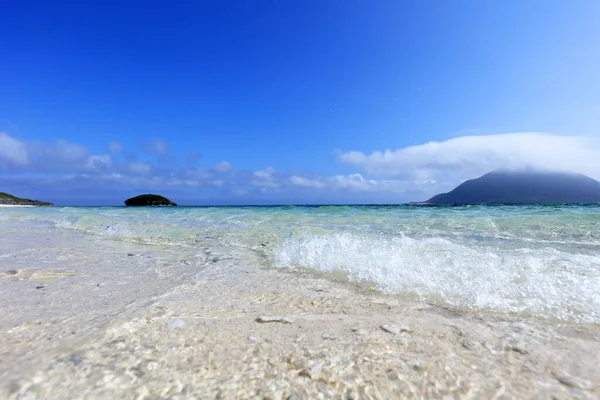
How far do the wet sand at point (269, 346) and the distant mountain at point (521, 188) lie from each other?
118163 mm

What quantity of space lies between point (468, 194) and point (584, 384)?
524 ft

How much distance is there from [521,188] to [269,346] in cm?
16640

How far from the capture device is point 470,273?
4.07 m

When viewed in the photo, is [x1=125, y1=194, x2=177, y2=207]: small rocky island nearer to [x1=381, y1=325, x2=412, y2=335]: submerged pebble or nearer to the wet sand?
the wet sand

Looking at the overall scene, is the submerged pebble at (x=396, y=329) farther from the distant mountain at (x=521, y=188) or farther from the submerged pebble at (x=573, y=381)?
the distant mountain at (x=521, y=188)

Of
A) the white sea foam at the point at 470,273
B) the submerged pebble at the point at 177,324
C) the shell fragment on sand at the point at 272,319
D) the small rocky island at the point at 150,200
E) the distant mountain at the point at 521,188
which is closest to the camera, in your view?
the submerged pebble at the point at 177,324

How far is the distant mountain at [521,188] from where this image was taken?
116375 millimetres

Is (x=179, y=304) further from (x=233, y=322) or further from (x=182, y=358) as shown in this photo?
(x=182, y=358)

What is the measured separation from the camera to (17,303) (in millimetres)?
2912

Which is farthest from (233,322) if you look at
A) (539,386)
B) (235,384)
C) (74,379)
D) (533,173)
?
(533,173)

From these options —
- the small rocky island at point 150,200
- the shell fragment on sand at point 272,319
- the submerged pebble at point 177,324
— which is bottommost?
the shell fragment on sand at point 272,319

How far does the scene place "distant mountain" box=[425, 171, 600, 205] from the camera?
11638cm

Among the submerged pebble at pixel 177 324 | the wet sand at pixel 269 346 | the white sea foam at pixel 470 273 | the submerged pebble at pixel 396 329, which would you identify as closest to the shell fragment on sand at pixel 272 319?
the wet sand at pixel 269 346

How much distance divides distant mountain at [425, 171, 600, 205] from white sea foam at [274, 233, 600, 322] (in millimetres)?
115338
